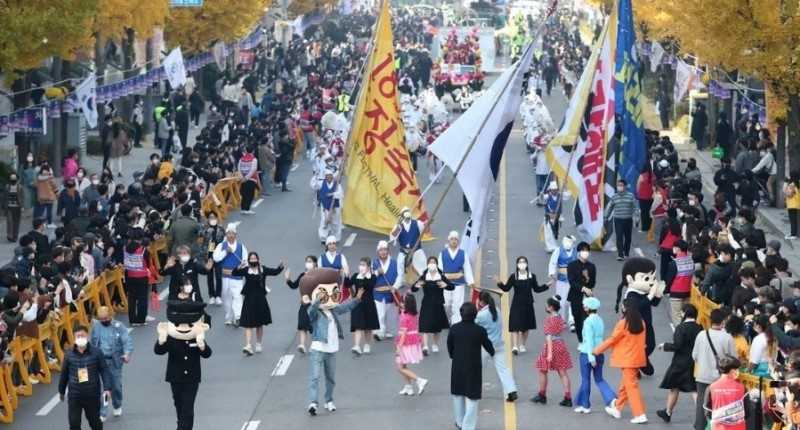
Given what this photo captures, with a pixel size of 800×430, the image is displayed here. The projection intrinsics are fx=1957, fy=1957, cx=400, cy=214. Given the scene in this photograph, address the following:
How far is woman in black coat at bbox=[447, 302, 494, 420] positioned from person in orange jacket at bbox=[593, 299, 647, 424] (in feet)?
5.04

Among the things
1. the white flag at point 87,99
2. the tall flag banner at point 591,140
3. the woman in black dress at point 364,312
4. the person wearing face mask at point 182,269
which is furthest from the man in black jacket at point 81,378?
the white flag at point 87,99

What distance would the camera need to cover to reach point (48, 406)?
22.5 m

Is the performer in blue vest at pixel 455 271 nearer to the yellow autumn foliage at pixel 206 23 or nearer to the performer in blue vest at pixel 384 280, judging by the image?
the performer in blue vest at pixel 384 280

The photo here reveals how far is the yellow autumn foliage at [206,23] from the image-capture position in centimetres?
5884

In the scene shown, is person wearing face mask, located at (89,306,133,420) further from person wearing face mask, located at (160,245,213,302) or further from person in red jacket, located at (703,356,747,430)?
person in red jacket, located at (703,356,747,430)

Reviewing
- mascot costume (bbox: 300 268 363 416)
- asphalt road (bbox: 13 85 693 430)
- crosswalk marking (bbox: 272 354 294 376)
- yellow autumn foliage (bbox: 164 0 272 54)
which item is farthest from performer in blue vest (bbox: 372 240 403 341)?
yellow autumn foliage (bbox: 164 0 272 54)

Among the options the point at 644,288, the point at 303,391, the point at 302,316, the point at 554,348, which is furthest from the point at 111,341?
the point at 644,288

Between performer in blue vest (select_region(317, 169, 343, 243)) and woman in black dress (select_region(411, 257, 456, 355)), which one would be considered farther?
performer in blue vest (select_region(317, 169, 343, 243))

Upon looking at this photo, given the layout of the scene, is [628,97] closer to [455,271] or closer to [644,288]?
[455,271]

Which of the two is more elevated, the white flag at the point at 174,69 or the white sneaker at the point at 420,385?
the white flag at the point at 174,69

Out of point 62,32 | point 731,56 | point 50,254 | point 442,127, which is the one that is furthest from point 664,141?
point 50,254

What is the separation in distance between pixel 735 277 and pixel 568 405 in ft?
11.6

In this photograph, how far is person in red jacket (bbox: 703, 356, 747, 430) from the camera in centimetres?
1834

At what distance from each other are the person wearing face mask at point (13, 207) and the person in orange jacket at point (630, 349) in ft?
52.8
